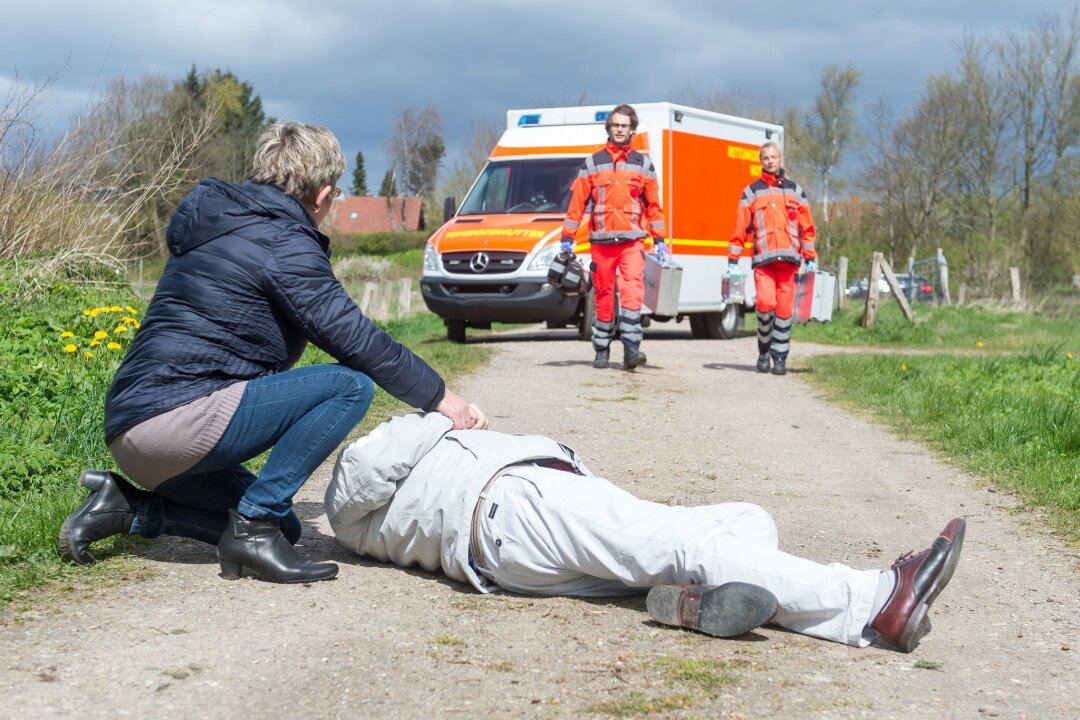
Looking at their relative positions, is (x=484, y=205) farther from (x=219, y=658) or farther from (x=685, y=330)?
(x=219, y=658)

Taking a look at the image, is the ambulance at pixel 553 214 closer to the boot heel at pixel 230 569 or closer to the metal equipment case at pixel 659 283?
the metal equipment case at pixel 659 283

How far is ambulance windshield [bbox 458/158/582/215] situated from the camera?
15.0 meters

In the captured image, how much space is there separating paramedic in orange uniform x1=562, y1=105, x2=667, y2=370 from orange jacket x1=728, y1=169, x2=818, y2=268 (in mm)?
932

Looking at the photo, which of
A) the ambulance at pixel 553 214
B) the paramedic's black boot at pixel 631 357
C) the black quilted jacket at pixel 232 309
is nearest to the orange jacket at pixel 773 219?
the paramedic's black boot at pixel 631 357

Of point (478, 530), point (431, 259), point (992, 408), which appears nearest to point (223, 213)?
point (478, 530)

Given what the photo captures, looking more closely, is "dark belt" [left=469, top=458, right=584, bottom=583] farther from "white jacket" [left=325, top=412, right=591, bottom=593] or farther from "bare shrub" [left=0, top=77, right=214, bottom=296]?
"bare shrub" [left=0, top=77, right=214, bottom=296]

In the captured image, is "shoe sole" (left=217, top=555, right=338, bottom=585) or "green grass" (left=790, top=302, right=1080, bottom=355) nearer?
"shoe sole" (left=217, top=555, right=338, bottom=585)

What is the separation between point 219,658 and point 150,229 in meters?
7.96

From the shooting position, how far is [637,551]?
355 centimetres

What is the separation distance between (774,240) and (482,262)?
13.7 feet

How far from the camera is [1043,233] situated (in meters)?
38.2

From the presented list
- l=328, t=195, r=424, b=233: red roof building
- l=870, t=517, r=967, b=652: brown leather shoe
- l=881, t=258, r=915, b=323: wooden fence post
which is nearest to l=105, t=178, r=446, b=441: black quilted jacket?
l=870, t=517, r=967, b=652: brown leather shoe

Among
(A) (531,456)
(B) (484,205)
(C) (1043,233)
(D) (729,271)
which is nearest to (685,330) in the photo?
(B) (484,205)

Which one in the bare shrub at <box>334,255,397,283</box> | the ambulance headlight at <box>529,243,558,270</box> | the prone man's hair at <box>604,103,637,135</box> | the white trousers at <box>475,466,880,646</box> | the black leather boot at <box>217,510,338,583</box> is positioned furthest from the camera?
the bare shrub at <box>334,255,397,283</box>
